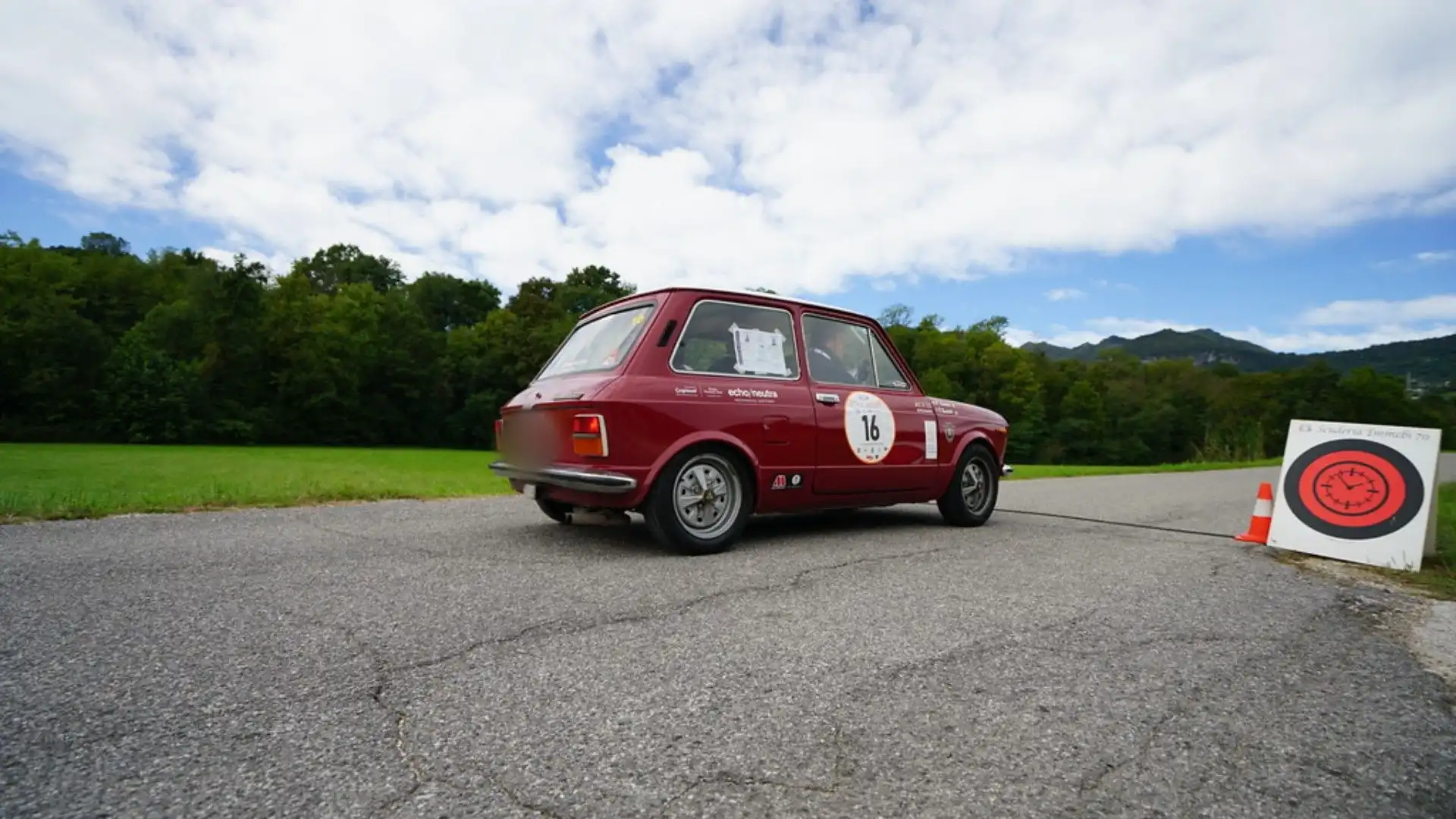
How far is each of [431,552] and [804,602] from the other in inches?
96.1

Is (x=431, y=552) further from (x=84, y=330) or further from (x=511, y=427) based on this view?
(x=84, y=330)

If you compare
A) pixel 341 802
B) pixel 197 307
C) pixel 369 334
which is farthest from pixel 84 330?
pixel 341 802

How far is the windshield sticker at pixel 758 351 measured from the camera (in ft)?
17.7

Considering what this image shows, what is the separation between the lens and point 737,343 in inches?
213

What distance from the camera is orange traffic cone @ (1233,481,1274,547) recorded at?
Result: 627 centimetres

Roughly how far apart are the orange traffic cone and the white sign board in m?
0.22

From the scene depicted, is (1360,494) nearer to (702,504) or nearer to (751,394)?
(751,394)

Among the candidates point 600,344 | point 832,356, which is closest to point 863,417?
point 832,356

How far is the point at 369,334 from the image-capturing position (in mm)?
63406

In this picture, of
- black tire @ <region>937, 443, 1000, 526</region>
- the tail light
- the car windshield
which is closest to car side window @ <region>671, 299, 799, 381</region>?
the car windshield

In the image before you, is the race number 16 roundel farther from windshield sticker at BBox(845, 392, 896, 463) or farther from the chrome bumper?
the chrome bumper

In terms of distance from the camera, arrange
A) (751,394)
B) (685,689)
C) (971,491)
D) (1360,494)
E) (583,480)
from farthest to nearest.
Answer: (971,491) < (1360,494) < (751,394) < (583,480) < (685,689)

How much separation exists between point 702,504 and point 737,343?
1.20 metres

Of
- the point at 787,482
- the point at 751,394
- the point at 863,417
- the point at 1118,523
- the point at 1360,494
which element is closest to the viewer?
the point at 751,394
